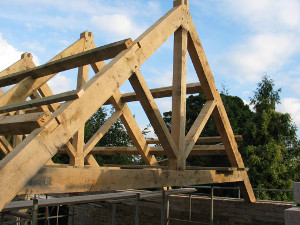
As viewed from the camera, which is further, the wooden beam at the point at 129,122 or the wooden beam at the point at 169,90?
the wooden beam at the point at 129,122

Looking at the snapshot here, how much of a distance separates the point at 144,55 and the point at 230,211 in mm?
5575

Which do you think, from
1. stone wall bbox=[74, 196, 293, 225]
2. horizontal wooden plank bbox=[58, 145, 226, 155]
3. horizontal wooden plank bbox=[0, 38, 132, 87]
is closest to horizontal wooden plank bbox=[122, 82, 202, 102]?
horizontal wooden plank bbox=[58, 145, 226, 155]

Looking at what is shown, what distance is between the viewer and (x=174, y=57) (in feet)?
14.6

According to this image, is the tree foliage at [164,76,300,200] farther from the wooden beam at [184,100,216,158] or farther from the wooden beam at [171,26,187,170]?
the wooden beam at [171,26,187,170]

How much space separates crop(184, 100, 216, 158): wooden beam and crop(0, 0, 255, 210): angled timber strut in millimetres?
16

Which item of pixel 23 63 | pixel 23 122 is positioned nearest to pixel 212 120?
pixel 23 63

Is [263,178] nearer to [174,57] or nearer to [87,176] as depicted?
[174,57]

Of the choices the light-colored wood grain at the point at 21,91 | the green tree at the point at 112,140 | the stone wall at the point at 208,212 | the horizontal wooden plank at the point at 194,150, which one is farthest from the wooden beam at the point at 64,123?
the green tree at the point at 112,140

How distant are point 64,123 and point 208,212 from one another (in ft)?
21.3

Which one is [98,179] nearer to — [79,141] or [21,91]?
[21,91]

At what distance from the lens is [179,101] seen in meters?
4.28

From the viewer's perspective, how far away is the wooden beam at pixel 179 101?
4273mm

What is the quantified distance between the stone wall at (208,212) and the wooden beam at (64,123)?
4663 mm

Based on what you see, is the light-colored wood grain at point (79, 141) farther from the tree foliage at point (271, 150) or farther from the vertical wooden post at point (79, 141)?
the tree foliage at point (271, 150)
